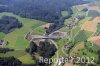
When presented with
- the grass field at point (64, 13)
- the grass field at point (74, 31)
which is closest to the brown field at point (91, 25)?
the grass field at point (74, 31)

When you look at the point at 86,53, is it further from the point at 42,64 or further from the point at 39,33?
the point at 39,33

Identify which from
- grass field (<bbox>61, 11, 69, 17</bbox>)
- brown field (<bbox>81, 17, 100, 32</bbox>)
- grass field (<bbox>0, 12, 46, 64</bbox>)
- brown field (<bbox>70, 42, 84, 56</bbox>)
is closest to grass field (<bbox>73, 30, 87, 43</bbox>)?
brown field (<bbox>81, 17, 100, 32</bbox>)

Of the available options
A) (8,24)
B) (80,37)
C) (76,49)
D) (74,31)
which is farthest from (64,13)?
(76,49)

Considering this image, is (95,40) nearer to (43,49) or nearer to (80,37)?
(80,37)

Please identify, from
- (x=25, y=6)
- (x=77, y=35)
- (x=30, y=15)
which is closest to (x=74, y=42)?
(x=77, y=35)

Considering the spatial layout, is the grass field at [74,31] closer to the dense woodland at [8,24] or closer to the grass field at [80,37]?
the grass field at [80,37]
